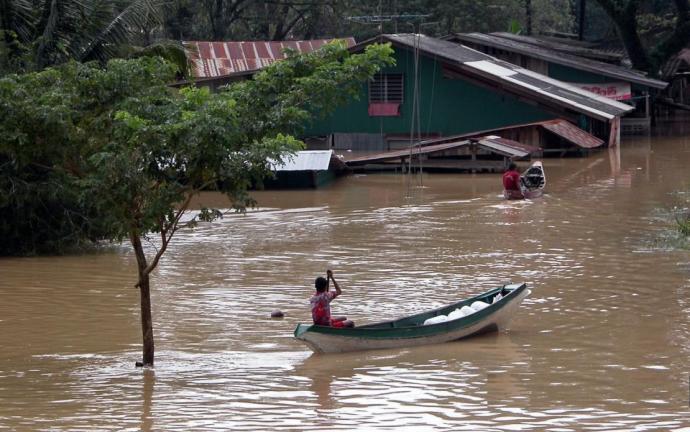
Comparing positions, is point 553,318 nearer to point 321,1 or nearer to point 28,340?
point 28,340

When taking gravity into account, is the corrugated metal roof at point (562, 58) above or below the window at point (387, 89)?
above

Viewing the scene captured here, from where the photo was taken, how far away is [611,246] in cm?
1948

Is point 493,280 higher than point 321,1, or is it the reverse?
point 321,1

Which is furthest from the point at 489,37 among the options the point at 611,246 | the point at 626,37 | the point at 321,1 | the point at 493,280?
the point at 493,280

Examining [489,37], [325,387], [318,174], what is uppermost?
[489,37]

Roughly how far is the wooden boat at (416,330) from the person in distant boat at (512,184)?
1211 centimetres

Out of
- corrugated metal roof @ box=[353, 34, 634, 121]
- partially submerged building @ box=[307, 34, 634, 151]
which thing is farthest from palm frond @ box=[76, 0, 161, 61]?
partially submerged building @ box=[307, 34, 634, 151]

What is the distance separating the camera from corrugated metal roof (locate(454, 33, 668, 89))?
130 feet

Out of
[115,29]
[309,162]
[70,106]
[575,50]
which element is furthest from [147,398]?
[575,50]

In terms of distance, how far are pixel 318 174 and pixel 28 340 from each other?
16.6m

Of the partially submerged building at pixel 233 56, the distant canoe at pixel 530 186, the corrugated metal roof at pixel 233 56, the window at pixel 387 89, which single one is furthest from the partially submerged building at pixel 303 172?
the corrugated metal roof at pixel 233 56

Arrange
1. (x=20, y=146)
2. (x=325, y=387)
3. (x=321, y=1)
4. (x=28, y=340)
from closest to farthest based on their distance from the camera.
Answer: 1. (x=325, y=387)
2. (x=20, y=146)
3. (x=28, y=340)
4. (x=321, y=1)

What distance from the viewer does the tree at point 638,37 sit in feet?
147

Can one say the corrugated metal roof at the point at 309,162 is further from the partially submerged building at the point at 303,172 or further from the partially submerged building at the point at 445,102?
the partially submerged building at the point at 445,102
